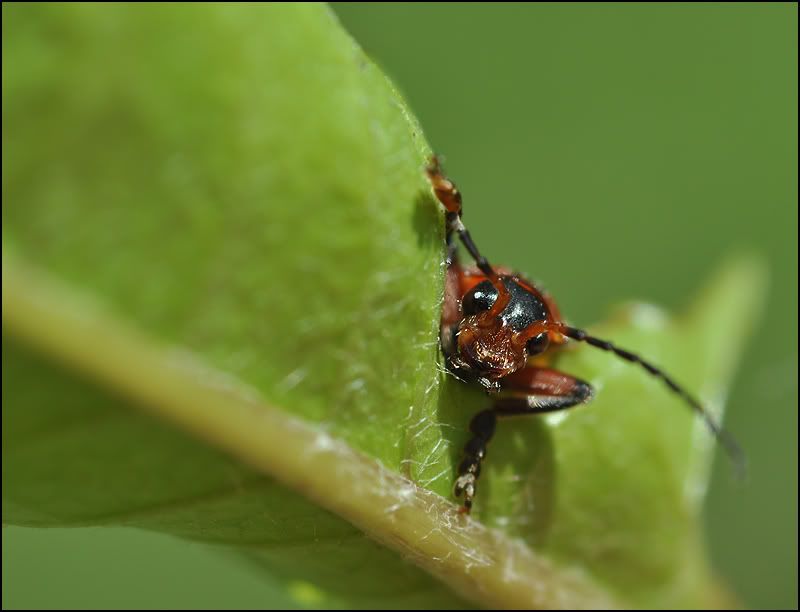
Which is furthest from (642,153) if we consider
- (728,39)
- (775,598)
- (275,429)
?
(275,429)

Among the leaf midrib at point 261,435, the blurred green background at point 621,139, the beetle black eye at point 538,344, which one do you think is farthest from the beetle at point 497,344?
the blurred green background at point 621,139

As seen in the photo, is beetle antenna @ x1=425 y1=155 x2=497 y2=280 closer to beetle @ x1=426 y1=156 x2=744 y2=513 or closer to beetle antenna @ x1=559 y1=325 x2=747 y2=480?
beetle @ x1=426 y1=156 x2=744 y2=513

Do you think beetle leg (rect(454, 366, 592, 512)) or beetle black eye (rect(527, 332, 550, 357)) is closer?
beetle leg (rect(454, 366, 592, 512))

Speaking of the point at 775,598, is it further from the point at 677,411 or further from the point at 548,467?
the point at 548,467

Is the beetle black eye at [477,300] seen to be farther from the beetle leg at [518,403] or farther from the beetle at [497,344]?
the beetle leg at [518,403]

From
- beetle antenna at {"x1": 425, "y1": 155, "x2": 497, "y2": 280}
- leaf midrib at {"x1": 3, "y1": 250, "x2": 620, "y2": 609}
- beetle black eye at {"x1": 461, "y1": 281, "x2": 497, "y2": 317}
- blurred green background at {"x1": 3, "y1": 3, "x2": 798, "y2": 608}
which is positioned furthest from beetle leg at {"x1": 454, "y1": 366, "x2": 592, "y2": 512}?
blurred green background at {"x1": 3, "y1": 3, "x2": 798, "y2": 608}

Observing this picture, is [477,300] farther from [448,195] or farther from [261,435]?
[261,435]
